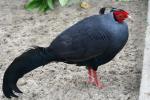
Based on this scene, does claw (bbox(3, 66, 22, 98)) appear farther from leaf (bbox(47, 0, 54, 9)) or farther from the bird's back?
leaf (bbox(47, 0, 54, 9))

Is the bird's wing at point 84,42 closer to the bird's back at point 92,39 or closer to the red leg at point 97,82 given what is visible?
the bird's back at point 92,39

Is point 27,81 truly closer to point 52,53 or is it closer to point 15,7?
point 52,53

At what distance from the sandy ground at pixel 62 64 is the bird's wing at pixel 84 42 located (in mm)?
553

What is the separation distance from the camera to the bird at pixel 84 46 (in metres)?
4.58

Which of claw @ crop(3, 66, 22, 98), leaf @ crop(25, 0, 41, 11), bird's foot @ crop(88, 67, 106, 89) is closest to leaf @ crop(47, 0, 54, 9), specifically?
leaf @ crop(25, 0, 41, 11)

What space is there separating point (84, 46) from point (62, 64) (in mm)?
1047

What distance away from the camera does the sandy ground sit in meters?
5.04

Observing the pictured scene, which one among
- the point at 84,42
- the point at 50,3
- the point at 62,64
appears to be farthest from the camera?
the point at 50,3

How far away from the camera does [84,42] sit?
4.60 m

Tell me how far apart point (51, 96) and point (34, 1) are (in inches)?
92.0

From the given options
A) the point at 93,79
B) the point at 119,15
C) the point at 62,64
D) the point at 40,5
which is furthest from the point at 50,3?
the point at 119,15

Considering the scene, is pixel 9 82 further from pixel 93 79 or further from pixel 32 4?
pixel 32 4

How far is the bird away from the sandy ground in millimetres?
453

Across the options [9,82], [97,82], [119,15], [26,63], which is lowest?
[97,82]
